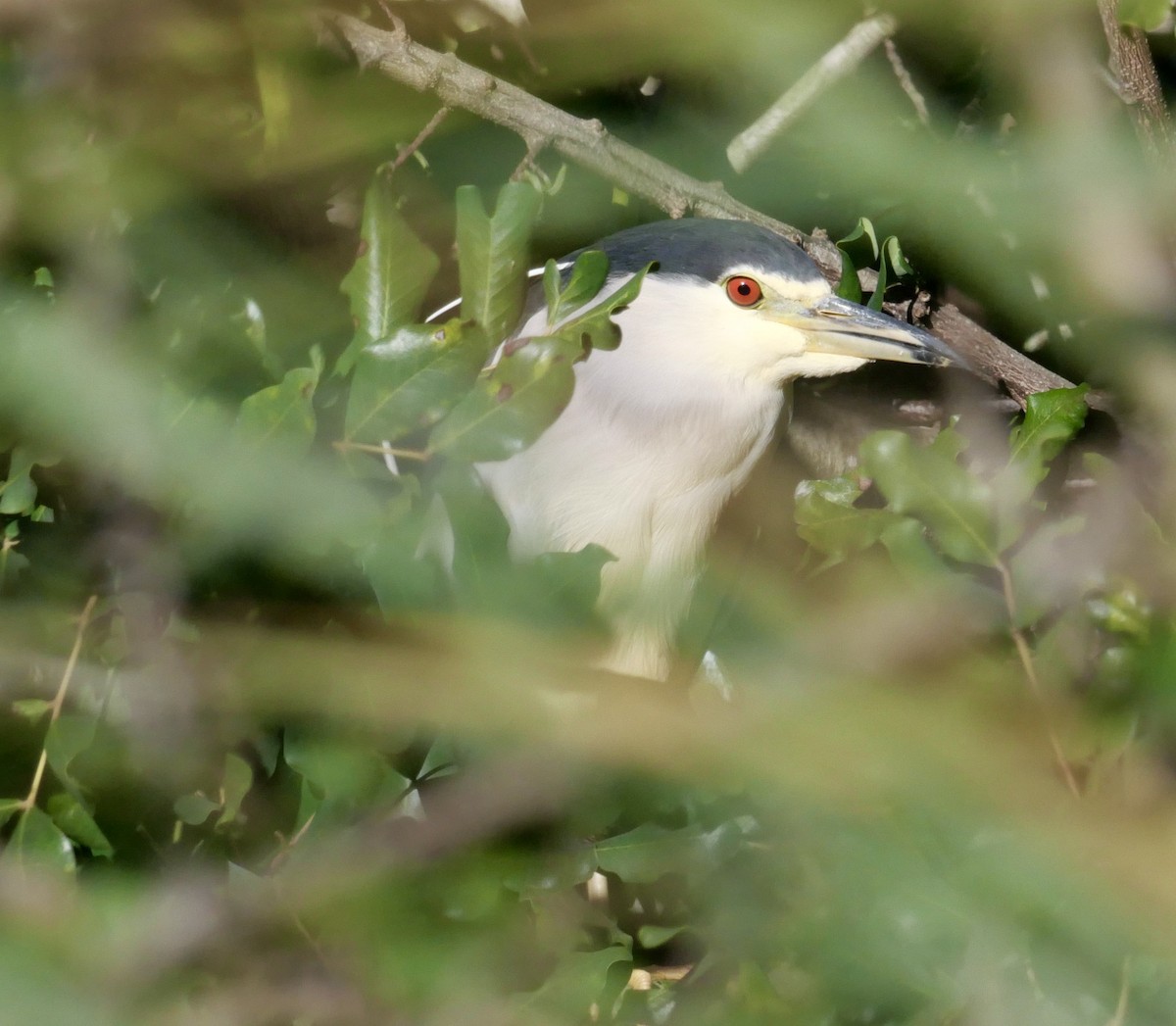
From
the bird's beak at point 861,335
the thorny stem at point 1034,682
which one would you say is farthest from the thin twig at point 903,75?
the thorny stem at point 1034,682

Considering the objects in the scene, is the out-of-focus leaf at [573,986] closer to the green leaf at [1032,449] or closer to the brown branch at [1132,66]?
the green leaf at [1032,449]

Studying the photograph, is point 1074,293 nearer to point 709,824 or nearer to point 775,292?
point 709,824

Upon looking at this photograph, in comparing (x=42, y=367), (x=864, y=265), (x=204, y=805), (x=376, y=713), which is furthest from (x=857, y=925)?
(x=864, y=265)

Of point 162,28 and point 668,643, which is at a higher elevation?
point 162,28

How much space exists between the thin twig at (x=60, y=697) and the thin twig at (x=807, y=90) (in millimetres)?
382

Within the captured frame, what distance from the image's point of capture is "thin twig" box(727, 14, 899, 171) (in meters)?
0.37

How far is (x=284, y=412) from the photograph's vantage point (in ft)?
1.42

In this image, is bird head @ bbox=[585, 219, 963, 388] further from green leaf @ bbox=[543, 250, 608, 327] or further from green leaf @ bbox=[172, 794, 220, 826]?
green leaf @ bbox=[172, 794, 220, 826]

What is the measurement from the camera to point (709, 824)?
44 centimetres

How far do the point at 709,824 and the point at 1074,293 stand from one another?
0.81 ft

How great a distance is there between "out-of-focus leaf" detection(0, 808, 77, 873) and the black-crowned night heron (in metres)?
0.33

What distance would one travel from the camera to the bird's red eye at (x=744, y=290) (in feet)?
2.85

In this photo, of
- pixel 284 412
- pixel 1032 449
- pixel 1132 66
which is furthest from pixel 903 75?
pixel 284 412

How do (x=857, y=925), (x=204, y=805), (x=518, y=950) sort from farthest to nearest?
(x=204, y=805), (x=518, y=950), (x=857, y=925)
